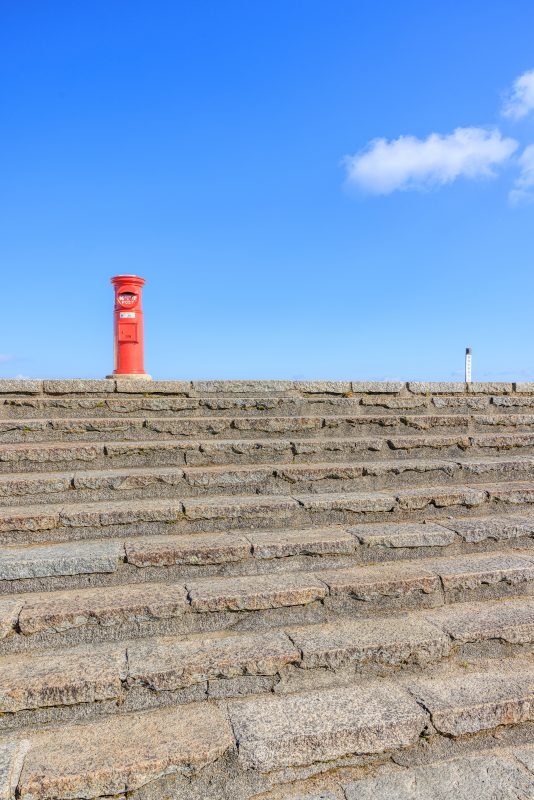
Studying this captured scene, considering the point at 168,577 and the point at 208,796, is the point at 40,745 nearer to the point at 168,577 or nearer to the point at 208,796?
the point at 208,796

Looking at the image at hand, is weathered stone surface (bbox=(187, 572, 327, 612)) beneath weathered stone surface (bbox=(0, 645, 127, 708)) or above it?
above

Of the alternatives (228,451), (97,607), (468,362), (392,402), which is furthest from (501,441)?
(468,362)

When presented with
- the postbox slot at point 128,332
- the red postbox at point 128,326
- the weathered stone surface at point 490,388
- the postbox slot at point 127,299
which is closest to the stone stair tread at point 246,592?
the weathered stone surface at point 490,388

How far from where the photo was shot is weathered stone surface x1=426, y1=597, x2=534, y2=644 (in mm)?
2658

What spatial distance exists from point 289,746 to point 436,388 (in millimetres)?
3452

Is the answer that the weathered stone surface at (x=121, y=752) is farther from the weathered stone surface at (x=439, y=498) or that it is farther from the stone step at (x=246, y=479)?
the weathered stone surface at (x=439, y=498)

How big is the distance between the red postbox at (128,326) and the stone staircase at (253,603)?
6.00 feet

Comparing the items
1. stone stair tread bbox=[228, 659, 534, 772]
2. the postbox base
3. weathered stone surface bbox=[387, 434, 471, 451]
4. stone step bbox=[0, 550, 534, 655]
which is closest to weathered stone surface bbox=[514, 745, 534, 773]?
stone stair tread bbox=[228, 659, 534, 772]

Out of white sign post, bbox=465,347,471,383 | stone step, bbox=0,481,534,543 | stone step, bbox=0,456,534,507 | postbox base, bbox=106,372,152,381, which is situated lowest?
stone step, bbox=0,481,534,543

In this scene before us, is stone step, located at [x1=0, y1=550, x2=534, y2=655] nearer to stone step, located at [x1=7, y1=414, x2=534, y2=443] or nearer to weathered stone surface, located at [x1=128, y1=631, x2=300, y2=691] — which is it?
weathered stone surface, located at [x1=128, y1=631, x2=300, y2=691]

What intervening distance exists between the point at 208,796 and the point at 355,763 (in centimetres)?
58

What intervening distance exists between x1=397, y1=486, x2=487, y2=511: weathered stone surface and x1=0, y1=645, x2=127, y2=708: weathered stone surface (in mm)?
1915

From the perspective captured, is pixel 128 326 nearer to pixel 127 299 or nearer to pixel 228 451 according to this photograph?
pixel 127 299

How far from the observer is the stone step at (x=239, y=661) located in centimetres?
218
